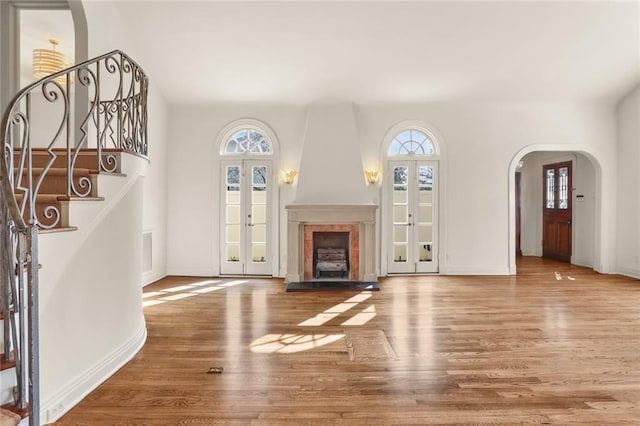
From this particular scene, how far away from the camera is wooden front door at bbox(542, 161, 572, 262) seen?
29.3 ft

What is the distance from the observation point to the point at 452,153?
7.34 meters

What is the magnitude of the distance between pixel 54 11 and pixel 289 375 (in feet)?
17.5

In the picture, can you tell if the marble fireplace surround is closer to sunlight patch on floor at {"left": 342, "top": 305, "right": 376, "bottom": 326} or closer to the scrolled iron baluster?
sunlight patch on floor at {"left": 342, "top": 305, "right": 376, "bottom": 326}

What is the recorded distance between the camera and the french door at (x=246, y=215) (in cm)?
728

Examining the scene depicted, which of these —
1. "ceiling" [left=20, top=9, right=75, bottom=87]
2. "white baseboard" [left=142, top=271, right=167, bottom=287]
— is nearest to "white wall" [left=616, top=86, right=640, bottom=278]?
"white baseboard" [left=142, top=271, right=167, bottom=287]

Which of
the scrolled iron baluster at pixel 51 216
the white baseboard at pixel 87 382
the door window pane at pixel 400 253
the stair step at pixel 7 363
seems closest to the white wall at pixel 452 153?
the door window pane at pixel 400 253

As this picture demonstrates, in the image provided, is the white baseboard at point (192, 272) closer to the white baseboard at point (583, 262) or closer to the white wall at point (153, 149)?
the white wall at point (153, 149)

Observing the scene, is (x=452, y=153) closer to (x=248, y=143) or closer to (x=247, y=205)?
(x=248, y=143)

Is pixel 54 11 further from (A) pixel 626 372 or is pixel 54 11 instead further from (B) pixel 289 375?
(A) pixel 626 372

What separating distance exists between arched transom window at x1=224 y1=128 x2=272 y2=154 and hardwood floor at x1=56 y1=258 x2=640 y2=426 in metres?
2.94

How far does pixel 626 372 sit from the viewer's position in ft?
9.90

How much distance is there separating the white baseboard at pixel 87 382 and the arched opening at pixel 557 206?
659cm

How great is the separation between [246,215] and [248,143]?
4.48ft

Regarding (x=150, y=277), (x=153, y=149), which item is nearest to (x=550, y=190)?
(x=153, y=149)
